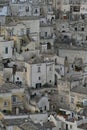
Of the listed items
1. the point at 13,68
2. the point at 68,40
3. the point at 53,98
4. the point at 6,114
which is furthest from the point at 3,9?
the point at 6,114

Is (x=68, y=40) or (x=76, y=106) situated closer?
(x=76, y=106)

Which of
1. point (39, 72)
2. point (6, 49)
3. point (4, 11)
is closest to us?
point (39, 72)

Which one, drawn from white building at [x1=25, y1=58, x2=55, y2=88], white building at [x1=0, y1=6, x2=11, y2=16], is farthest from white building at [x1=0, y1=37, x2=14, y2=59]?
white building at [x1=0, y1=6, x2=11, y2=16]

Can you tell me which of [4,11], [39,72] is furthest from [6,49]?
[4,11]

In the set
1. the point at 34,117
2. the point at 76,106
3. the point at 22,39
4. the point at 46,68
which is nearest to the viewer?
the point at 34,117

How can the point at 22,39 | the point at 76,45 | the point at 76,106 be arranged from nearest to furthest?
the point at 76,106, the point at 22,39, the point at 76,45

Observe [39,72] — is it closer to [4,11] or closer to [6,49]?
[6,49]

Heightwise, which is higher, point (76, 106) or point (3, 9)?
point (3, 9)

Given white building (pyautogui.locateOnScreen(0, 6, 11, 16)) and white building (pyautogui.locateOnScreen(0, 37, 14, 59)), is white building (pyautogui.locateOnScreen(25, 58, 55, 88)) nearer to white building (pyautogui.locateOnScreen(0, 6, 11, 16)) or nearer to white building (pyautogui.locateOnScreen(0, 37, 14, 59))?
white building (pyautogui.locateOnScreen(0, 37, 14, 59))

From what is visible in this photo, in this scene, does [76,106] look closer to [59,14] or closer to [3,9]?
[3,9]
